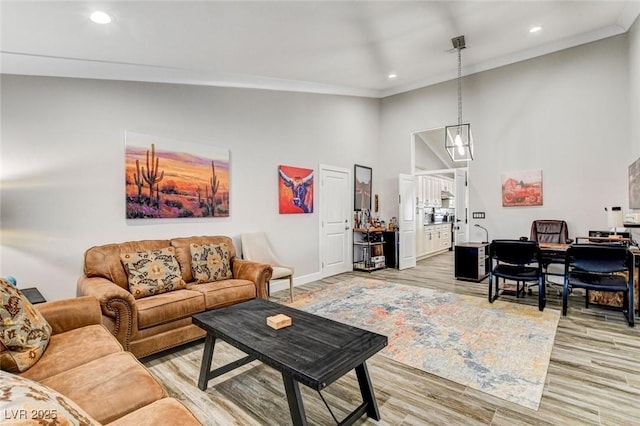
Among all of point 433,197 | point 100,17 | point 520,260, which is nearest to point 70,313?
point 100,17

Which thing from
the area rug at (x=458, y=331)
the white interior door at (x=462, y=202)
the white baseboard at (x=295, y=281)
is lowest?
the area rug at (x=458, y=331)

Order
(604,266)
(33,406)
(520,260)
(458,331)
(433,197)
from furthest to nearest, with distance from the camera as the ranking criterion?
(433,197) < (520,260) < (604,266) < (458,331) < (33,406)

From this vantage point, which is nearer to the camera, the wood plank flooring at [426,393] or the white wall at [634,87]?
the wood plank flooring at [426,393]

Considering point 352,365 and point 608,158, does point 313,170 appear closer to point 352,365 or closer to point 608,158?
point 352,365

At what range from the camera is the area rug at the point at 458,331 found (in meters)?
2.44

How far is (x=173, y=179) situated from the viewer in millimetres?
3902

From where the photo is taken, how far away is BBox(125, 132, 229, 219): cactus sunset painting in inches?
142

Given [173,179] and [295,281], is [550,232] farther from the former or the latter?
[173,179]

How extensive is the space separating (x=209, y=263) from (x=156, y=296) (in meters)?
0.71

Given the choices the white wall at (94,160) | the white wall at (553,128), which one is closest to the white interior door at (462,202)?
the white wall at (553,128)

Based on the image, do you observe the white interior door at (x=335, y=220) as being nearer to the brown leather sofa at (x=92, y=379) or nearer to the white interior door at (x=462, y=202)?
the white interior door at (x=462, y=202)

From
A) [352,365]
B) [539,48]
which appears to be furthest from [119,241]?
[539,48]

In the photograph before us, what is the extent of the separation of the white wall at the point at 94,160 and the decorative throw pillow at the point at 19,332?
144 cm

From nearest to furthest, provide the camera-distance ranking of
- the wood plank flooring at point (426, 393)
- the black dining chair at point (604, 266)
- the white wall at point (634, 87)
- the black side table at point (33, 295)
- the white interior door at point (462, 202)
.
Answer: the wood plank flooring at point (426, 393) → the black side table at point (33, 295) → the black dining chair at point (604, 266) → the white wall at point (634, 87) → the white interior door at point (462, 202)
